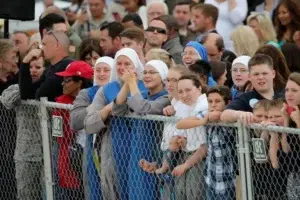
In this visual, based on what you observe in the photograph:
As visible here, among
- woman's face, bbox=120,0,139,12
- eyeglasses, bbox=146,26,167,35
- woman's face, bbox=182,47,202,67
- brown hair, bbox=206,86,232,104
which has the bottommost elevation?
brown hair, bbox=206,86,232,104

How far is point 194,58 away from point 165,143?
172 centimetres

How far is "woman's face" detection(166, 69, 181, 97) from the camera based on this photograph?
416 inches

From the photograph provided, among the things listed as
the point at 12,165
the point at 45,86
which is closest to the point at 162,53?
the point at 45,86

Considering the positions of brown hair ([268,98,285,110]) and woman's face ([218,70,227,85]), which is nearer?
brown hair ([268,98,285,110])

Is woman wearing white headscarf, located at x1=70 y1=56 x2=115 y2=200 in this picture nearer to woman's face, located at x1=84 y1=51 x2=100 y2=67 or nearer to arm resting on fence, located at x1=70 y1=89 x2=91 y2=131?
arm resting on fence, located at x1=70 y1=89 x2=91 y2=131

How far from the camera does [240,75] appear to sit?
1139 centimetres

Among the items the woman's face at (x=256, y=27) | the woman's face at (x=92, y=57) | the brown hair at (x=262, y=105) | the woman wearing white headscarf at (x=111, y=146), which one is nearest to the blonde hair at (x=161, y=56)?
Answer: the woman wearing white headscarf at (x=111, y=146)

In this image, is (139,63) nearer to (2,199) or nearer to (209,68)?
(209,68)

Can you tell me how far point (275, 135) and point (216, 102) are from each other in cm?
99

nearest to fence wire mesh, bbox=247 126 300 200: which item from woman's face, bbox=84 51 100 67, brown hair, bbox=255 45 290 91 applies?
brown hair, bbox=255 45 290 91

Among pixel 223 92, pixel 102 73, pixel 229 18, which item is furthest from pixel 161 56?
pixel 229 18

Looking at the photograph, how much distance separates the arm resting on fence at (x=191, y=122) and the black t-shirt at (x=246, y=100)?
1.06 ft

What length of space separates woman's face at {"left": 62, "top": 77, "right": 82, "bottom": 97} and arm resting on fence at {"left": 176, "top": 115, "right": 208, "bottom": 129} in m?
1.98

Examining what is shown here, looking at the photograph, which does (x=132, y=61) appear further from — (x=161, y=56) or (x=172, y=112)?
(x=172, y=112)
